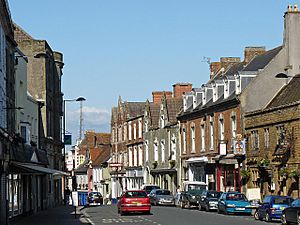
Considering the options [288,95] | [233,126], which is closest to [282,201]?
[288,95]

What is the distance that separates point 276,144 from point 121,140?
48.9 meters

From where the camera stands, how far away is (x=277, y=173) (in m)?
47.1

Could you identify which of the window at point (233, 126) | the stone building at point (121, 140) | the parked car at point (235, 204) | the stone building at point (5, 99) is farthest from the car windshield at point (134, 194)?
the stone building at point (121, 140)

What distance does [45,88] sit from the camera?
5550 cm

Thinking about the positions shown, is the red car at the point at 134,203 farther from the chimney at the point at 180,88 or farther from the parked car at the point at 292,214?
the chimney at the point at 180,88

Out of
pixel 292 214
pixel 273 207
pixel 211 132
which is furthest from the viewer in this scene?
pixel 211 132

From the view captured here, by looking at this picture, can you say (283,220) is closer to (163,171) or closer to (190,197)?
(190,197)

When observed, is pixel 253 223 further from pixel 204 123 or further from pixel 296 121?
Result: pixel 204 123

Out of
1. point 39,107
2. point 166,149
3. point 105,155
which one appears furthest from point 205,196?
point 105,155

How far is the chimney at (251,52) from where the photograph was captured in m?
61.4

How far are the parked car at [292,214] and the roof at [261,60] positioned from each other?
24677mm

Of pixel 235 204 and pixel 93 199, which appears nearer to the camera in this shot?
pixel 235 204

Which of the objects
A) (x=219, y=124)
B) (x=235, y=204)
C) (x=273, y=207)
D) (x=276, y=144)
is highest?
(x=219, y=124)

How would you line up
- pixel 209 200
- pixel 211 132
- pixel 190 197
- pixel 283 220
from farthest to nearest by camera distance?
pixel 211 132
pixel 190 197
pixel 209 200
pixel 283 220
